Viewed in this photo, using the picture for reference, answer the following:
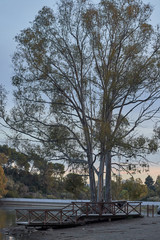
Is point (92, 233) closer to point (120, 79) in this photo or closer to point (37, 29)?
point (120, 79)

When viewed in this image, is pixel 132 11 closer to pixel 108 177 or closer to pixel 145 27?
pixel 145 27

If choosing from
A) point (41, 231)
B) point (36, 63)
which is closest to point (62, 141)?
point (36, 63)

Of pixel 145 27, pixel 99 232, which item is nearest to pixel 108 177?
pixel 99 232

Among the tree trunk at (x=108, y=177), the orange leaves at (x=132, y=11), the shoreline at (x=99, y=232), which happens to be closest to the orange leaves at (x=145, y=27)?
the orange leaves at (x=132, y=11)

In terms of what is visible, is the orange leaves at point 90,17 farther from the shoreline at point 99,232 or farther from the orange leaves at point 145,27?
the shoreline at point 99,232

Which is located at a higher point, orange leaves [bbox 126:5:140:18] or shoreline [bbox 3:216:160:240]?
orange leaves [bbox 126:5:140:18]

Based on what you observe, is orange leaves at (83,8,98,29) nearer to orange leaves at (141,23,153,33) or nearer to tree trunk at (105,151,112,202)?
orange leaves at (141,23,153,33)

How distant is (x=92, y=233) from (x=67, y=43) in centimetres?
1399

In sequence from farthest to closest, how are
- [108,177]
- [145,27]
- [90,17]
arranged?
[108,177] → [145,27] → [90,17]

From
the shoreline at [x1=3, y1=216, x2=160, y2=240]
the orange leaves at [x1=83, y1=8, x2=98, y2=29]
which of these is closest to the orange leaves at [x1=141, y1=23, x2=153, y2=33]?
the orange leaves at [x1=83, y1=8, x2=98, y2=29]

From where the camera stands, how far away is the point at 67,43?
28297 mm

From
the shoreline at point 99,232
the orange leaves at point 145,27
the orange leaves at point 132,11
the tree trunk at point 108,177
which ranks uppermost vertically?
the orange leaves at point 132,11

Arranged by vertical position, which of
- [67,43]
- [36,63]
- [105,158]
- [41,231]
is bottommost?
[41,231]

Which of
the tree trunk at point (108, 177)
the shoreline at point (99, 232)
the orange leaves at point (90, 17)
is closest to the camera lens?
the shoreline at point (99, 232)
